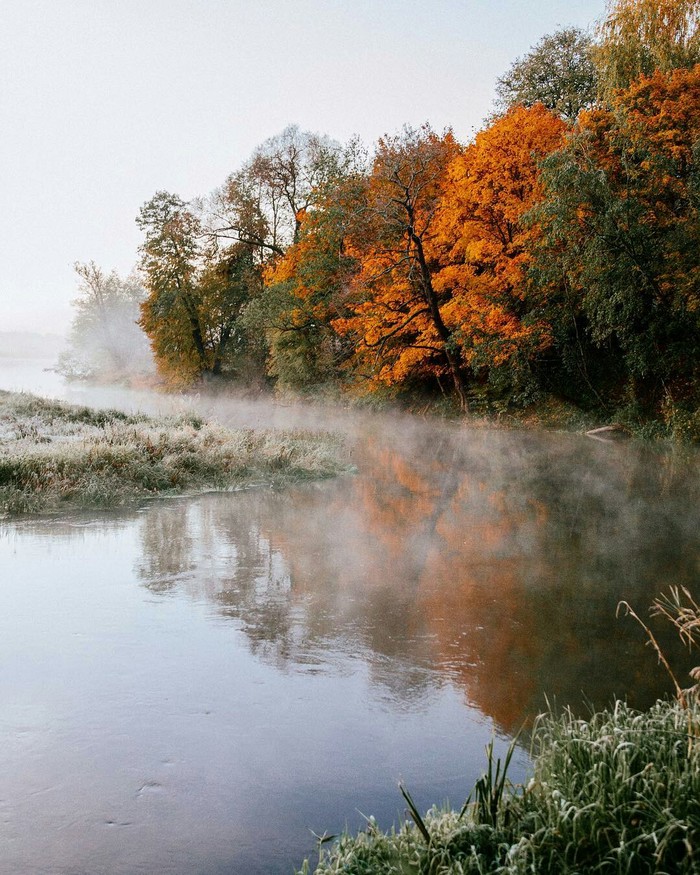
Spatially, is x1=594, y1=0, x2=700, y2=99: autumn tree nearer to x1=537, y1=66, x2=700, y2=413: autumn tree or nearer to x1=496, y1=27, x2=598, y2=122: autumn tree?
x1=537, y1=66, x2=700, y2=413: autumn tree

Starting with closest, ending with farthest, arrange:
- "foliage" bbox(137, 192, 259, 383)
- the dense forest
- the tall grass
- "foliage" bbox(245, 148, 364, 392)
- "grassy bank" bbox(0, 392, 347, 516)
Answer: the tall grass → "grassy bank" bbox(0, 392, 347, 516) → the dense forest → "foliage" bbox(245, 148, 364, 392) → "foliage" bbox(137, 192, 259, 383)

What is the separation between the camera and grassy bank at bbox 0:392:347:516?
10.5 metres

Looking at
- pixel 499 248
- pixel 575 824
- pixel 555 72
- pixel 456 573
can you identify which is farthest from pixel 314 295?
pixel 575 824

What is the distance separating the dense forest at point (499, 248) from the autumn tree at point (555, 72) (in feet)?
0.28

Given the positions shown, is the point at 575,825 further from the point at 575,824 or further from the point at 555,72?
the point at 555,72

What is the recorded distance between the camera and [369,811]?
336cm

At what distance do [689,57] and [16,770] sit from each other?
23083 millimetres

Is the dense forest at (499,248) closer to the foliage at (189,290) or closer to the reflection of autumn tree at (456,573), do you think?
the foliage at (189,290)

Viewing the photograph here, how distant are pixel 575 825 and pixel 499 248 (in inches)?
903

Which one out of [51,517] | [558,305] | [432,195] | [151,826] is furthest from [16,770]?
[432,195]

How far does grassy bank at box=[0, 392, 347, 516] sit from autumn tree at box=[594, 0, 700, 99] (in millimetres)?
13927

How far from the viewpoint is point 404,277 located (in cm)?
2642

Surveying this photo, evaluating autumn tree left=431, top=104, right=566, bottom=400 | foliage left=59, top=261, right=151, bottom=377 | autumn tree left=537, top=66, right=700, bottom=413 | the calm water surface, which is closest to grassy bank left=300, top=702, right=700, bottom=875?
the calm water surface

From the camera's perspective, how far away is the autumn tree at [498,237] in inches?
900
